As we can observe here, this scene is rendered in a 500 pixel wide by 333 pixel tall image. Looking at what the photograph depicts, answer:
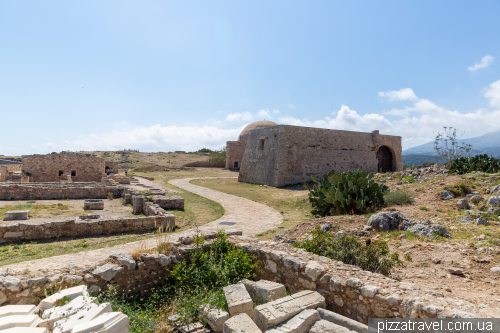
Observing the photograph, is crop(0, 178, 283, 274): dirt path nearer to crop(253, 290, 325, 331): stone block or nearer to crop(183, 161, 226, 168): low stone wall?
crop(253, 290, 325, 331): stone block

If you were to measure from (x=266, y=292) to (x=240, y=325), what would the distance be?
2.14 feet

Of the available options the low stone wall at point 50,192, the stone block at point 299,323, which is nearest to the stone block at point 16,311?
the stone block at point 299,323

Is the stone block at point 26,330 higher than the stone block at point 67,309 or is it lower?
higher

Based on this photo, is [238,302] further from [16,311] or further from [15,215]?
[15,215]

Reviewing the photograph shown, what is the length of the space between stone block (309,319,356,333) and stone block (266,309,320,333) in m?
0.08

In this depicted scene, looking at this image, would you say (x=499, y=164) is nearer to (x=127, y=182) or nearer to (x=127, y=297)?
(x=127, y=297)

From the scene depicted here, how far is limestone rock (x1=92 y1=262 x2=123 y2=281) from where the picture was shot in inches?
145

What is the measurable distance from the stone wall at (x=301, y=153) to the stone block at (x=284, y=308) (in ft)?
49.2

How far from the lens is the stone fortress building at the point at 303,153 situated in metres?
18.6

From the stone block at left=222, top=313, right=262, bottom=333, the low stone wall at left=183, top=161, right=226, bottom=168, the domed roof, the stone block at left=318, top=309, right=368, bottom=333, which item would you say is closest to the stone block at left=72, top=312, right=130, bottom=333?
the stone block at left=222, top=313, right=262, bottom=333

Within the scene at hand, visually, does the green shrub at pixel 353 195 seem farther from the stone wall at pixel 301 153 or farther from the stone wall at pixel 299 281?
the stone wall at pixel 301 153

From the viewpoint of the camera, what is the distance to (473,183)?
8680 millimetres

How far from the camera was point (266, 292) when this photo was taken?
324cm

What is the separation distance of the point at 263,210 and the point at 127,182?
13004 millimetres
